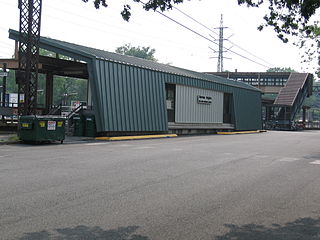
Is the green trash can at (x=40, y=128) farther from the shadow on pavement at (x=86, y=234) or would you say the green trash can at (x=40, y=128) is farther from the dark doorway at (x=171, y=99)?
the shadow on pavement at (x=86, y=234)

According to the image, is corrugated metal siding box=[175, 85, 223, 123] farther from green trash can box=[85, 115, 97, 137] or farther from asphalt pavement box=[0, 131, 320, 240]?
asphalt pavement box=[0, 131, 320, 240]

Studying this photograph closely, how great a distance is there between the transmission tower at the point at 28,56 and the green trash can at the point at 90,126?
135 inches

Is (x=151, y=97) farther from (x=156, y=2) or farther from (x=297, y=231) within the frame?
(x=297, y=231)

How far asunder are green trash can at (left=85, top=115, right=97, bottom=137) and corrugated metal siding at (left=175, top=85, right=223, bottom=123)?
319 inches

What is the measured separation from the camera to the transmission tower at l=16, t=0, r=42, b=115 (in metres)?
19.1

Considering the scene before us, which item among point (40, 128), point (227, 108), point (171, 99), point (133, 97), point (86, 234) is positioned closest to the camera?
point (86, 234)

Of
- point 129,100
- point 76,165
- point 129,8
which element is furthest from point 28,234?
point 129,100

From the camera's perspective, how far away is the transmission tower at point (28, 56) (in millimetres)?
19125

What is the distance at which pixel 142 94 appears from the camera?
24109mm

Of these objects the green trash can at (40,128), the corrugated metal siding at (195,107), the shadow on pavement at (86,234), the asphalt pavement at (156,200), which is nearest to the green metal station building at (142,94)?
the corrugated metal siding at (195,107)

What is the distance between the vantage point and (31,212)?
214 inches

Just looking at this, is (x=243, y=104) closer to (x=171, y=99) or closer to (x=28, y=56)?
(x=171, y=99)

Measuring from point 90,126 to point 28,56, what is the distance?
5.27 m

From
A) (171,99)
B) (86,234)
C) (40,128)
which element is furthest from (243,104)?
(86,234)
